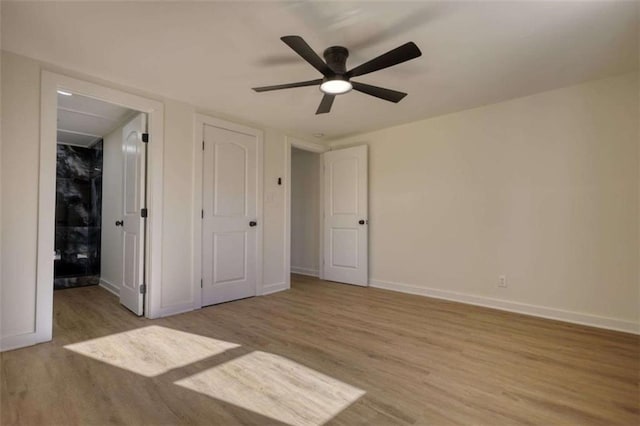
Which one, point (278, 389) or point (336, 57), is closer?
point (278, 389)

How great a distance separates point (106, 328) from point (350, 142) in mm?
3864

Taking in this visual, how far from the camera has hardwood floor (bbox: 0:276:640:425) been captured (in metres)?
1.55

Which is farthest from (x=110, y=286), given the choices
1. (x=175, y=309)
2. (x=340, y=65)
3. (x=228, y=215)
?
(x=340, y=65)

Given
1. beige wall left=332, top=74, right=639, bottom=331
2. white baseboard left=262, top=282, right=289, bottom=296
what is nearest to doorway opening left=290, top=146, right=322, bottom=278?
white baseboard left=262, top=282, right=289, bottom=296

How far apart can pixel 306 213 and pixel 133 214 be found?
2910 mm

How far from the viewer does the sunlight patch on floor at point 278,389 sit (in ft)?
5.14

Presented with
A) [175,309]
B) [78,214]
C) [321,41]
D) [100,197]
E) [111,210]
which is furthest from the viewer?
[78,214]

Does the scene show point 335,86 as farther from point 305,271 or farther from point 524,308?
point 305,271

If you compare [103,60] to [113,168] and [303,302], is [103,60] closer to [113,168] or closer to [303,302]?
[113,168]

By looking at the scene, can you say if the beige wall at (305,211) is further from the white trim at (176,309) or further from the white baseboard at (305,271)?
the white trim at (176,309)

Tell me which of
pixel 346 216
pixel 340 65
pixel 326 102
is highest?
pixel 340 65

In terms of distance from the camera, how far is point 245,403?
1633 millimetres

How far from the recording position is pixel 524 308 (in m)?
3.21

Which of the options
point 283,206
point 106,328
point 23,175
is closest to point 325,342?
point 106,328
